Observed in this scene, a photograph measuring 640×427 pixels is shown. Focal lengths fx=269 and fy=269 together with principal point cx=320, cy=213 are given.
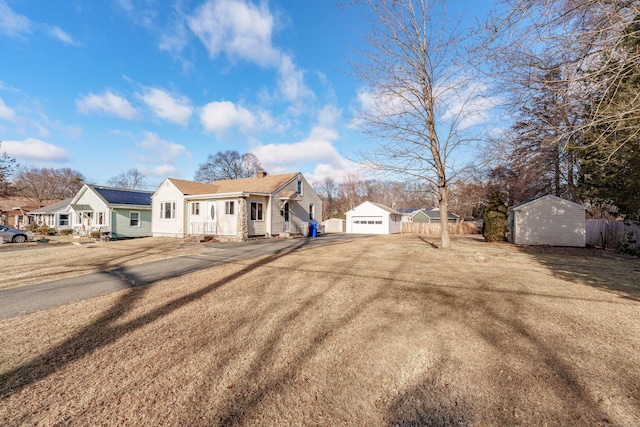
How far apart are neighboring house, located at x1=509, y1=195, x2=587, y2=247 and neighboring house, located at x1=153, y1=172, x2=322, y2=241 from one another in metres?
14.7

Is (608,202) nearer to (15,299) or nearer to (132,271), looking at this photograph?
(132,271)

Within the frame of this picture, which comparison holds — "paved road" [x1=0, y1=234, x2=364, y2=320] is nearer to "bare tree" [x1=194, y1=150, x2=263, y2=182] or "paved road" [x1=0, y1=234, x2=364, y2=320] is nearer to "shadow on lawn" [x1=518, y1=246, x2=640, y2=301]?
"shadow on lawn" [x1=518, y1=246, x2=640, y2=301]

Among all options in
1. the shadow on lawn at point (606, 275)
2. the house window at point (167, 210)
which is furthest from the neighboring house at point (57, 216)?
the shadow on lawn at point (606, 275)

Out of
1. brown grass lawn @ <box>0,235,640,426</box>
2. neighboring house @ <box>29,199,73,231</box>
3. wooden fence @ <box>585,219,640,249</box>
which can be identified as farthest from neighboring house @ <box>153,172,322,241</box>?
wooden fence @ <box>585,219,640,249</box>

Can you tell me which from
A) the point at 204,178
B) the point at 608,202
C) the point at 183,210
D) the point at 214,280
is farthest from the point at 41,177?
the point at 608,202

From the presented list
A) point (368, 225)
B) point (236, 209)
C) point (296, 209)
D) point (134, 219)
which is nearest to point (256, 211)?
point (236, 209)

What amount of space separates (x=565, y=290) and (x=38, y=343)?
9485 millimetres

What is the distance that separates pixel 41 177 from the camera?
48719 mm

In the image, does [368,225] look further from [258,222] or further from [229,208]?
[229,208]

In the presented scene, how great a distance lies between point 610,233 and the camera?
15273 millimetres

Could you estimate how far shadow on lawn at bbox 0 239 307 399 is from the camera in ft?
9.30

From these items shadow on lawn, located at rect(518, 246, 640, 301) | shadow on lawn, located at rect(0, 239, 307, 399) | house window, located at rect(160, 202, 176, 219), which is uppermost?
house window, located at rect(160, 202, 176, 219)

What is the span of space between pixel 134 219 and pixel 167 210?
5601mm

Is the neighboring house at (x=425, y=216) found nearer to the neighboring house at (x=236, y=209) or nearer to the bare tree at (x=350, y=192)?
the bare tree at (x=350, y=192)
